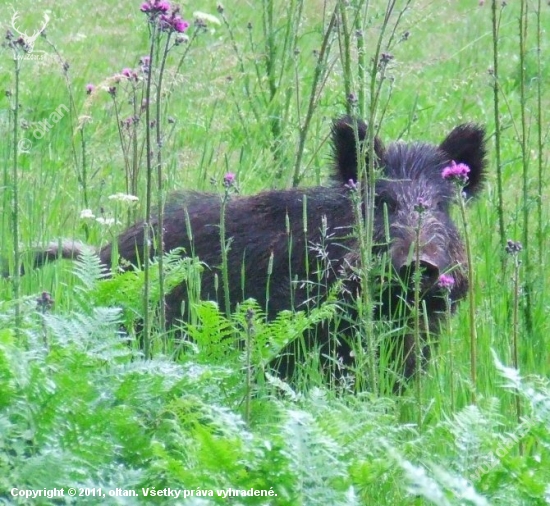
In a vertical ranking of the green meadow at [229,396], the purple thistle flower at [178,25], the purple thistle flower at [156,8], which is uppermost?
the purple thistle flower at [156,8]

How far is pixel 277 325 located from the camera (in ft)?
11.4

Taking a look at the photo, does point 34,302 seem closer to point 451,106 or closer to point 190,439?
point 190,439

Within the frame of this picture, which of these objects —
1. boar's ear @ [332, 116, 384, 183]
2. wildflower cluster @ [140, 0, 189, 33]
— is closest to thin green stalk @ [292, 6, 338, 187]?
boar's ear @ [332, 116, 384, 183]

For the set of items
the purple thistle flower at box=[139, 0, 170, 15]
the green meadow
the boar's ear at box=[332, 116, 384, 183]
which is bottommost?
the green meadow

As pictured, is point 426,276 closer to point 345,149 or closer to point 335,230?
point 335,230

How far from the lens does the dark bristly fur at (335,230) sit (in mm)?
5125

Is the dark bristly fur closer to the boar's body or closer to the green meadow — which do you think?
the boar's body

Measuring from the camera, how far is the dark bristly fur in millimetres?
5125

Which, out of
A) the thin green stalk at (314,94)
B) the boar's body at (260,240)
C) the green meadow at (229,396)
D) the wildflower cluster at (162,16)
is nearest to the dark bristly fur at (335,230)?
the boar's body at (260,240)

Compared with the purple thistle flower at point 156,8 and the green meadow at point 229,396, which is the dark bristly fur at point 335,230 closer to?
the green meadow at point 229,396

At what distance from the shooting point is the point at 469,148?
579 centimetres

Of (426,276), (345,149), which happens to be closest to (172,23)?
(426,276)

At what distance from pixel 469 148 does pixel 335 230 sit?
3.06 ft

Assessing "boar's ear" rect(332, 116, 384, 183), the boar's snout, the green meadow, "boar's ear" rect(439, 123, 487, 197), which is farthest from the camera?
"boar's ear" rect(439, 123, 487, 197)
